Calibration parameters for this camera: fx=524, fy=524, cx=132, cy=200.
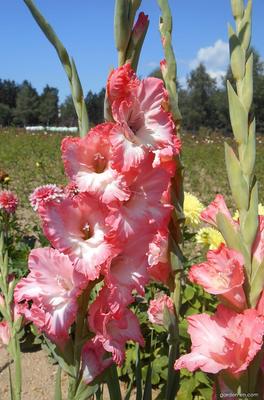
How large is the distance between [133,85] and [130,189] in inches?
6.0

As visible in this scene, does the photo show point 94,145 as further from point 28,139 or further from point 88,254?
point 28,139

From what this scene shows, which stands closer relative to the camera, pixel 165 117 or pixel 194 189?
pixel 165 117

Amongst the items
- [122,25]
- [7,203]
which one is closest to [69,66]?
[122,25]

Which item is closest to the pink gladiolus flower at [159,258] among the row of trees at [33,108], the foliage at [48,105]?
the row of trees at [33,108]

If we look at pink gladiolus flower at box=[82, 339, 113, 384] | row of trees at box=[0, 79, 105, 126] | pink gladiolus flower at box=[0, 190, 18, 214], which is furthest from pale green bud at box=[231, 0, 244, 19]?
row of trees at box=[0, 79, 105, 126]

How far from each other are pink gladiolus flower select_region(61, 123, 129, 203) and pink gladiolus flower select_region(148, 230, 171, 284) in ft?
0.65

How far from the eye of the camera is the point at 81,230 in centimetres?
81

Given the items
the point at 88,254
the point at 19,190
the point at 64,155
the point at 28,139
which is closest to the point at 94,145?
the point at 64,155

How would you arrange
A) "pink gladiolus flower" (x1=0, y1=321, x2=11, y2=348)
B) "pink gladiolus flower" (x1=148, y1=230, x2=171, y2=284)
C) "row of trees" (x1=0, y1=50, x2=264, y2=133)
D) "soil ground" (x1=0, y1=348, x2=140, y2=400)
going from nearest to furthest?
"pink gladiolus flower" (x1=148, y1=230, x2=171, y2=284) < "pink gladiolus flower" (x1=0, y1=321, x2=11, y2=348) < "soil ground" (x1=0, y1=348, x2=140, y2=400) < "row of trees" (x1=0, y1=50, x2=264, y2=133)

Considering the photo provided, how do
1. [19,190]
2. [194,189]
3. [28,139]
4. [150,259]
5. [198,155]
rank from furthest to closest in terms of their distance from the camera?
[28,139], [198,155], [194,189], [19,190], [150,259]

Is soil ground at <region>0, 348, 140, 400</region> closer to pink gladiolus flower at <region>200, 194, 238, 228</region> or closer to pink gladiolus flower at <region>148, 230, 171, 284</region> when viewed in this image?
pink gladiolus flower at <region>148, 230, 171, 284</region>

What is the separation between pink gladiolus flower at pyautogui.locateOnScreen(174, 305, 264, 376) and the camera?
728 millimetres

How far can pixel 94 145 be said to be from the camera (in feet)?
2.55

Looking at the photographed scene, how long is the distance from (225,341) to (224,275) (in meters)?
0.10
